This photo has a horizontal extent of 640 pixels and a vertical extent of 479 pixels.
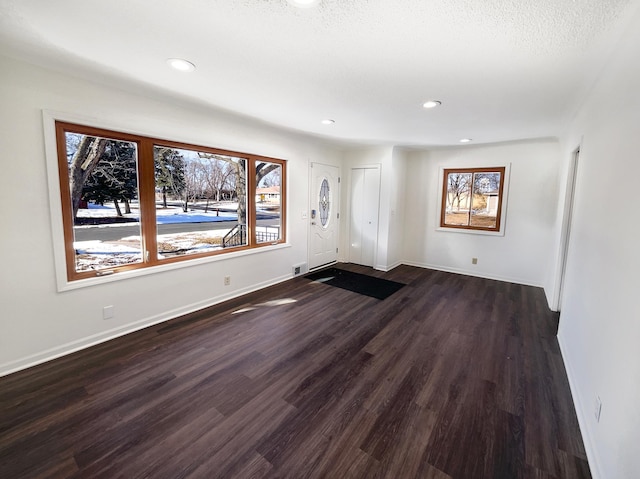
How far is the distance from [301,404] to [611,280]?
2018 mm

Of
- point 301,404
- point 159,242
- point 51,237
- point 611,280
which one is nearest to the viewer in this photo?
point 611,280

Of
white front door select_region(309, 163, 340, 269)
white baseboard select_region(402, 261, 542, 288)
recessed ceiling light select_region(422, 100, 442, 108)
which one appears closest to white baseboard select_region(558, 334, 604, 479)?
white baseboard select_region(402, 261, 542, 288)

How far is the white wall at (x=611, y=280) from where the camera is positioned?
1.24 metres

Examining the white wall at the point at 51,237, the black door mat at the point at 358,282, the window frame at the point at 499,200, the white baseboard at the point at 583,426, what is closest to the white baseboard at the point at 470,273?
the window frame at the point at 499,200

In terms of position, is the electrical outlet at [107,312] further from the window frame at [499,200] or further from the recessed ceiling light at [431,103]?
the window frame at [499,200]

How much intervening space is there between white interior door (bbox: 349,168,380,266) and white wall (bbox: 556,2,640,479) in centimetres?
322

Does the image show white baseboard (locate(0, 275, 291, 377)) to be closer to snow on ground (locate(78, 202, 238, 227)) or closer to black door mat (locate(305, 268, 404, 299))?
snow on ground (locate(78, 202, 238, 227))

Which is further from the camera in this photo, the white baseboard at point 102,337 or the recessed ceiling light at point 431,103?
the recessed ceiling light at point 431,103

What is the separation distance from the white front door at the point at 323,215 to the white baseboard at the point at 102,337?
1.81 meters

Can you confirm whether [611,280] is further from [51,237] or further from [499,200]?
[51,237]

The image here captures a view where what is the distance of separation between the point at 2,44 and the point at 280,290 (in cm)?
346

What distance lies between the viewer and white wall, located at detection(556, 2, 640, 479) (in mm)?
1236

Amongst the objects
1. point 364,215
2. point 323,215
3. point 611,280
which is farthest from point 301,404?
point 364,215

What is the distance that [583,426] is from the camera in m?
1.74
